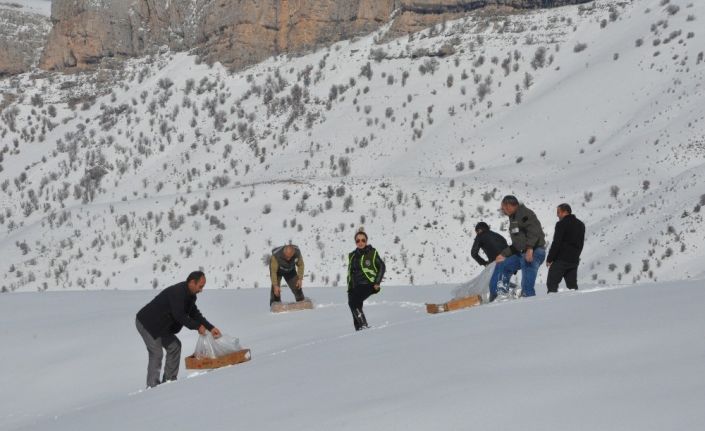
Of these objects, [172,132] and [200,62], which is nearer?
[172,132]

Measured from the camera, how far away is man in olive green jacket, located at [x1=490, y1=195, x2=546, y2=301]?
10.4 meters

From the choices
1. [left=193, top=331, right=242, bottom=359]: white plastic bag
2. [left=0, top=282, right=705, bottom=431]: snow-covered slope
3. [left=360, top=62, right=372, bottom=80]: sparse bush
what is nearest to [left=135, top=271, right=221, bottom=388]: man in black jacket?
[left=193, top=331, right=242, bottom=359]: white plastic bag

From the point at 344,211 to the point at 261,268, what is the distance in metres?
4.14

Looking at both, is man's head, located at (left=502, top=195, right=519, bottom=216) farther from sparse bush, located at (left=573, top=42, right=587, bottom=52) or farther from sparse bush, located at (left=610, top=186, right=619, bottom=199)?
sparse bush, located at (left=573, top=42, right=587, bottom=52)

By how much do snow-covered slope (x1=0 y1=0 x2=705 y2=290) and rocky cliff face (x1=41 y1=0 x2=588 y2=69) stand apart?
51.6 inches

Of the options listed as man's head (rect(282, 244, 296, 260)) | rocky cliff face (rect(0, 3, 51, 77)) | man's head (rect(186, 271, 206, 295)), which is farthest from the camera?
rocky cliff face (rect(0, 3, 51, 77))

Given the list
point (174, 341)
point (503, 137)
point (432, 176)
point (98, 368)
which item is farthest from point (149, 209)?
point (174, 341)

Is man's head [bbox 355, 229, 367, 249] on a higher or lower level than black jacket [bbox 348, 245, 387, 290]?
higher

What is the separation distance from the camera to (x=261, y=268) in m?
25.5

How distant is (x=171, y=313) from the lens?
896 centimetres

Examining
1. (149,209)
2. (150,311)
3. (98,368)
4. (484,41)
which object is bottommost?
(98,368)

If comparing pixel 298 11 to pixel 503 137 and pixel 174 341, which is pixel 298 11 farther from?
pixel 174 341

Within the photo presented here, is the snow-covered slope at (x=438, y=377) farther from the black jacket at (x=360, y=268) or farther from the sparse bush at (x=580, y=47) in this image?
the sparse bush at (x=580, y=47)

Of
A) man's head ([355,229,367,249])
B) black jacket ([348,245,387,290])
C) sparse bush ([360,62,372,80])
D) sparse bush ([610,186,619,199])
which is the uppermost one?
sparse bush ([360,62,372,80])
